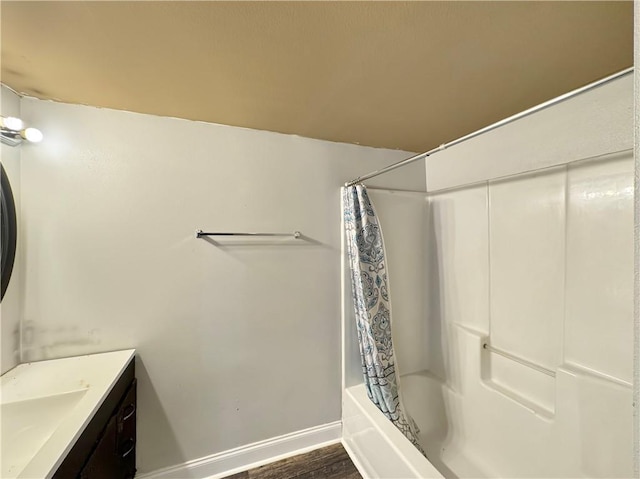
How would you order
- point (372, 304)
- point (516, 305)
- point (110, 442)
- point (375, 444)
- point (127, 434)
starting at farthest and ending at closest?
1. point (372, 304)
2. point (516, 305)
3. point (375, 444)
4. point (127, 434)
5. point (110, 442)

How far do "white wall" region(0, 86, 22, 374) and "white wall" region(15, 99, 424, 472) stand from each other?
0.03 metres

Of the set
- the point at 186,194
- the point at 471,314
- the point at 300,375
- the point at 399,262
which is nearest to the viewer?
the point at 186,194

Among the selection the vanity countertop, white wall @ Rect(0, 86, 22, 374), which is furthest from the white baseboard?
white wall @ Rect(0, 86, 22, 374)

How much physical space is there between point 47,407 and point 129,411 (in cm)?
35

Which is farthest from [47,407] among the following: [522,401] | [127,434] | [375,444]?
[522,401]

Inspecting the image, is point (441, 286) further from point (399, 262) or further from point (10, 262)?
point (10, 262)

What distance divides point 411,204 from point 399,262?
497 millimetres

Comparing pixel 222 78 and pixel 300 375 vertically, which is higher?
pixel 222 78

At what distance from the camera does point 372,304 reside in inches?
62.2

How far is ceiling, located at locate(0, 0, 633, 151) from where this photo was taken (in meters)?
0.73

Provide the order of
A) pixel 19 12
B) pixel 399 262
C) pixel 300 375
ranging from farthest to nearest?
pixel 399 262 < pixel 300 375 < pixel 19 12

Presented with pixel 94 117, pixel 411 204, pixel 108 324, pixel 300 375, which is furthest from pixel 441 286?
pixel 94 117

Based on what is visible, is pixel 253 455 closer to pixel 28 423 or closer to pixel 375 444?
pixel 375 444

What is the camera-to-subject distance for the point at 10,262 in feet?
3.45
